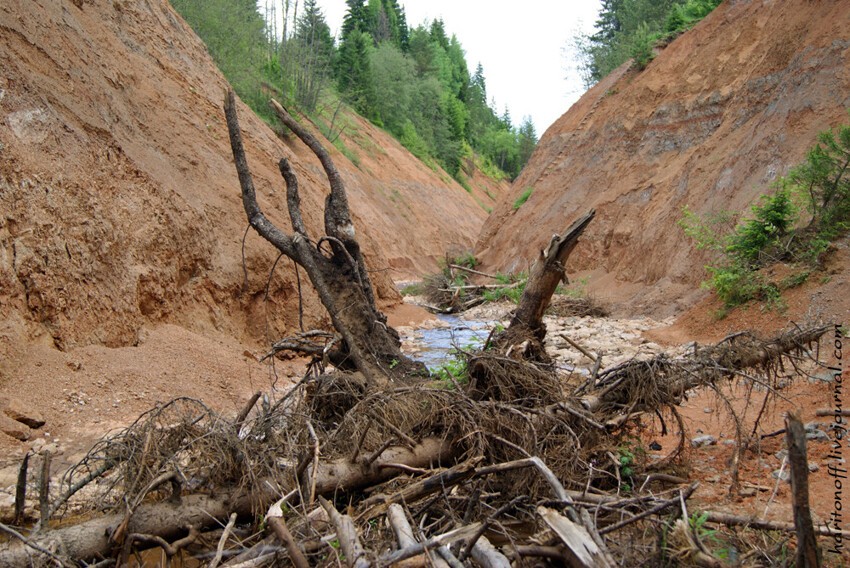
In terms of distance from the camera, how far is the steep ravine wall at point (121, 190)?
611cm

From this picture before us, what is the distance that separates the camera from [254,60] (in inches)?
947

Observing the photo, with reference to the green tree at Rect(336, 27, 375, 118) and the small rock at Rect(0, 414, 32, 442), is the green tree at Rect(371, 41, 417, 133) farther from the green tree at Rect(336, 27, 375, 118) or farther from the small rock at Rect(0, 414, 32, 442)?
the small rock at Rect(0, 414, 32, 442)

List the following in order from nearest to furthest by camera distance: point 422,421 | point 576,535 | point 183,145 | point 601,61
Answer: point 576,535, point 422,421, point 183,145, point 601,61

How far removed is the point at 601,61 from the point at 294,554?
29.6 metres

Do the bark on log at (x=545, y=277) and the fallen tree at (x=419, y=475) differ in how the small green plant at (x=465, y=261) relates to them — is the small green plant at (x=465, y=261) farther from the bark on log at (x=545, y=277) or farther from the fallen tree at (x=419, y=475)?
the fallen tree at (x=419, y=475)

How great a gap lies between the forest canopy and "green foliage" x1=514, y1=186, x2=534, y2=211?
976 centimetres

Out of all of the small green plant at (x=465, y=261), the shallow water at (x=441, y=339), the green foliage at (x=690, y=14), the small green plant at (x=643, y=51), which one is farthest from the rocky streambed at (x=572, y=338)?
the green foliage at (x=690, y=14)

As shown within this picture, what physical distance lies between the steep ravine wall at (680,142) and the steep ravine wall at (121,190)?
790 cm

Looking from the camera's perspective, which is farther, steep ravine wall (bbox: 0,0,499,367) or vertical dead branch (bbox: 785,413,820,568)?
steep ravine wall (bbox: 0,0,499,367)

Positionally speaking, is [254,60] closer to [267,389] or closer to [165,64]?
[165,64]

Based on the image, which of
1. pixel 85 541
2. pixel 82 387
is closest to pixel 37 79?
pixel 82 387

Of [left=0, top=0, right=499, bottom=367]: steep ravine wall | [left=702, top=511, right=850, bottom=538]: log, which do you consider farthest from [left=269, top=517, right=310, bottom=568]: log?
[left=0, top=0, right=499, bottom=367]: steep ravine wall

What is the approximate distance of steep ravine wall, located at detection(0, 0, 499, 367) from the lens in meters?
6.11

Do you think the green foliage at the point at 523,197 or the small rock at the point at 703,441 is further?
the green foliage at the point at 523,197
